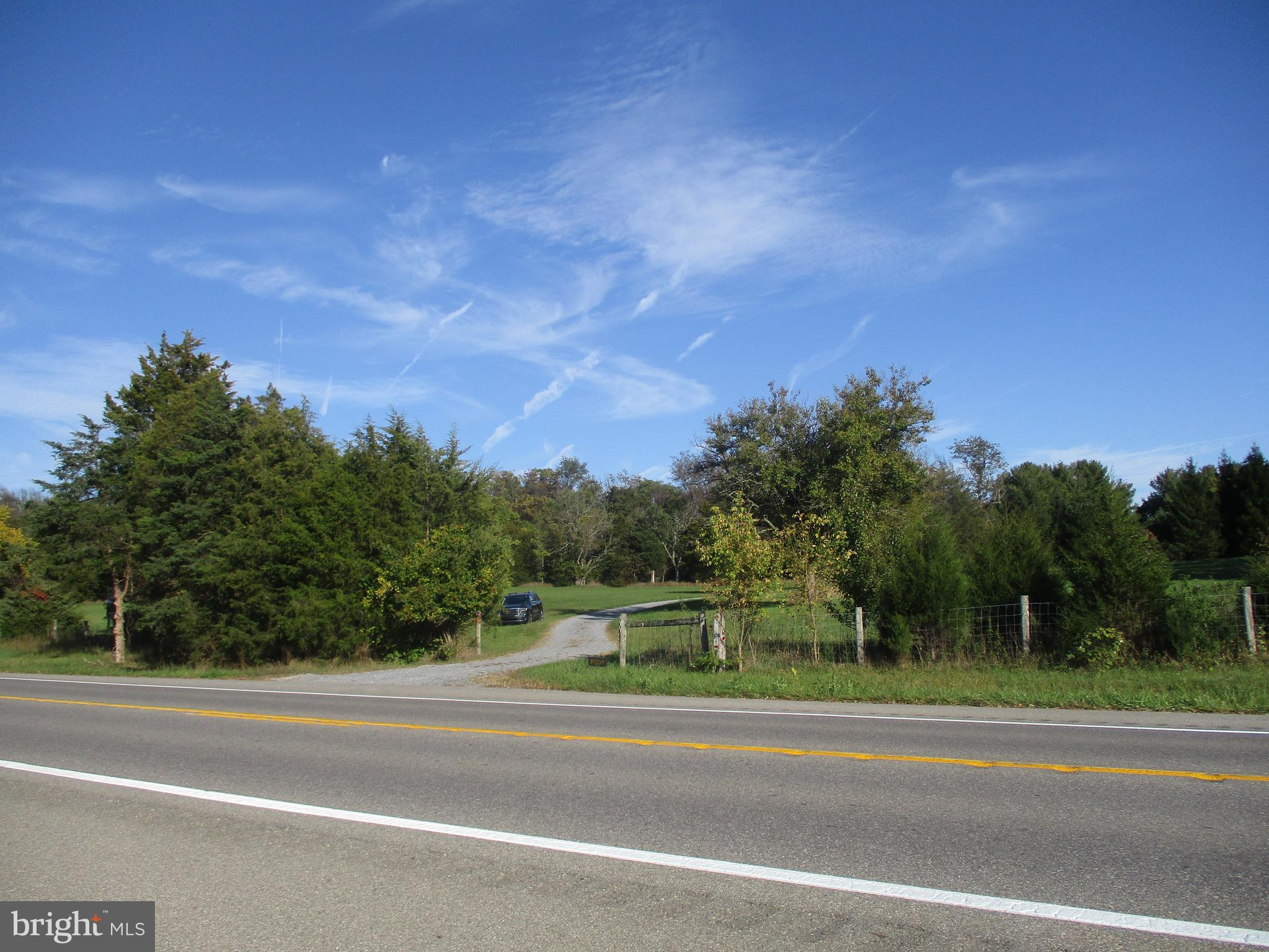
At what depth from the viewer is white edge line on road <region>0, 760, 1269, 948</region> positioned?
4164 millimetres

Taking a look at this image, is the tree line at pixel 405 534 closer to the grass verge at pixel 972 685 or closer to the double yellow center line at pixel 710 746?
the grass verge at pixel 972 685

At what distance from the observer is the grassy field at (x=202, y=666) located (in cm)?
2470

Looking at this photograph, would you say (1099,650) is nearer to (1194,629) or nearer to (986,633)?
(1194,629)

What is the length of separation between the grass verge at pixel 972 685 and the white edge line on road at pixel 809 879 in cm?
853

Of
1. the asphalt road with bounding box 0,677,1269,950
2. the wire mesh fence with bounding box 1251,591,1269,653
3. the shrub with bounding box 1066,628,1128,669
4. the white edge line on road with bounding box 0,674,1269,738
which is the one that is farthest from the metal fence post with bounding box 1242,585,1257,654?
the white edge line on road with bounding box 0,674,1269,738

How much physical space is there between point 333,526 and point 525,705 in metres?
14.7

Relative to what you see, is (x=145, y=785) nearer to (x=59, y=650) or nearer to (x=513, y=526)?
(x=59, y=650)

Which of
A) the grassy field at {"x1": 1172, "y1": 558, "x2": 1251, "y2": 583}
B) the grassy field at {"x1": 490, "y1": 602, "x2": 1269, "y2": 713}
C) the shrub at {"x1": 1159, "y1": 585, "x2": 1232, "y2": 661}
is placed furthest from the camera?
the grassy field at {"x1": 1172, "y1": 558, "x2": 1251, "y2": 583}

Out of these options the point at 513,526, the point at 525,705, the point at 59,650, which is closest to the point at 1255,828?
the point at 525,705

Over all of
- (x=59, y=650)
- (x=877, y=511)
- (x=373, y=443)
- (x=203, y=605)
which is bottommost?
(x=59, y=650)

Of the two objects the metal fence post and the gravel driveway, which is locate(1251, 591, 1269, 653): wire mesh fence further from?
the gravel driveway

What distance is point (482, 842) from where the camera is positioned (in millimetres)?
5953

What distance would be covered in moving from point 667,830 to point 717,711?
6769mm

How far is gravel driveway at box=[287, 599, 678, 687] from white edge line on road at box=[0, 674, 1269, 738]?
2529 millimetres
